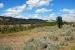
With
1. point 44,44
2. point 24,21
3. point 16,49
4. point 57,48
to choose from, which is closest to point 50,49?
point 57,48

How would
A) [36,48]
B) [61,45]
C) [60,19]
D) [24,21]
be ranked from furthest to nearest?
[24,21] < [60,19] < [61,45] < [36,48]

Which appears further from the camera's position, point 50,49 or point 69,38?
point 69,38

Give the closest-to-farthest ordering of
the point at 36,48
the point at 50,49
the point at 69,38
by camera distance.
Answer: the point at 50,49, the point at 36,48, the point at 69,38

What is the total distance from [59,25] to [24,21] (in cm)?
9590

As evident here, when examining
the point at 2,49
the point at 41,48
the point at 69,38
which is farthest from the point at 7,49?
the point at 69,38

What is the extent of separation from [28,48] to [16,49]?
85.7 inches

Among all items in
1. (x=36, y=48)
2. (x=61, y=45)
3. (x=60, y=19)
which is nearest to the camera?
(x=36, y=48)

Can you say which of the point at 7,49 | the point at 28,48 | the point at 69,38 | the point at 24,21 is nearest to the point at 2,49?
the point at 7,49

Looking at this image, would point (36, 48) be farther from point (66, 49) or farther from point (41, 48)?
point (66, 49)

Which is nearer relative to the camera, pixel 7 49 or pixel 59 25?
pixel 7 49

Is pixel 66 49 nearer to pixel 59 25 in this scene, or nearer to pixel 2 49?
pixel 2 49

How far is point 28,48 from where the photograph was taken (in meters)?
16.9

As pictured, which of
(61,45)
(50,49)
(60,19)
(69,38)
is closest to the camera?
(50,49)

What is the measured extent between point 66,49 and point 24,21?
14798cm
